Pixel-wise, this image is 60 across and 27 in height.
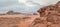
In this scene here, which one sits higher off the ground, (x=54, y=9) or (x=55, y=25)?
(x=54, y=9)

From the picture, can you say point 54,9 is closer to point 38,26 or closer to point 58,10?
point 58,10

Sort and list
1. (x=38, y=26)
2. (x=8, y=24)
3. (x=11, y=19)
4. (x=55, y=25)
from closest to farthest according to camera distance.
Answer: (x=55, y=25), (x=38, y=26), (x=8, y=24), (x=11, y=19)

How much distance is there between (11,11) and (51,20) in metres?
21.9

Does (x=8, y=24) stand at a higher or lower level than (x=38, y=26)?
lower

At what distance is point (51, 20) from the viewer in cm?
966

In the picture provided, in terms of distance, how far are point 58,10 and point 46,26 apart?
4.88ft

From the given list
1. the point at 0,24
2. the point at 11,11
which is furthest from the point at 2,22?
the point at 11,11

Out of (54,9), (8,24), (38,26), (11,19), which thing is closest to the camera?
(38,26)

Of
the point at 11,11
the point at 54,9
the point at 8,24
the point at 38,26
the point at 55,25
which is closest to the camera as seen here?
the point at 55,25

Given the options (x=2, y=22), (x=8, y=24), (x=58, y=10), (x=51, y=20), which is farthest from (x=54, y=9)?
(x=2, y=22)

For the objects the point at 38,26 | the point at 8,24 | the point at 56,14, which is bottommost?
the point at 8,24

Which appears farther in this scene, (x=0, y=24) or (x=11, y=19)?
(x=11, y=19)

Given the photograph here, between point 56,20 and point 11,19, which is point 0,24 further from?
point 56,20

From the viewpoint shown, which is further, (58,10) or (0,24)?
(0,24)
